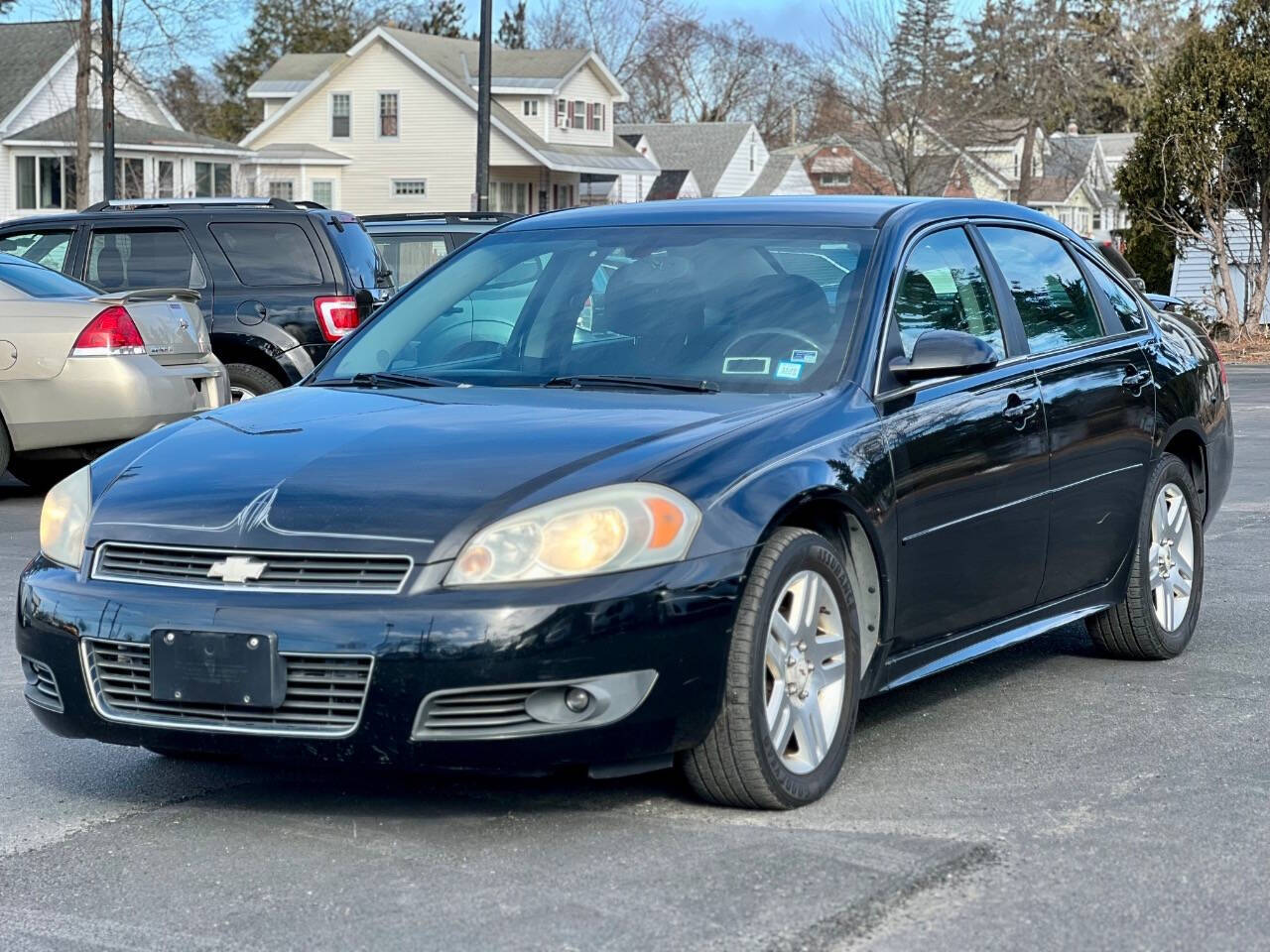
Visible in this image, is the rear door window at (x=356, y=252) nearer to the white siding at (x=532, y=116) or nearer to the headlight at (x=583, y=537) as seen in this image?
the headlight at (x=583, y=537)

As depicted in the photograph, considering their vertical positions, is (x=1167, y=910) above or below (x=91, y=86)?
below

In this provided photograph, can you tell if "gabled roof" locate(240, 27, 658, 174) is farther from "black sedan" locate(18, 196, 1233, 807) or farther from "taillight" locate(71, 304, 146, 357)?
"black sedan" locate(18, 196, 1233, 807)

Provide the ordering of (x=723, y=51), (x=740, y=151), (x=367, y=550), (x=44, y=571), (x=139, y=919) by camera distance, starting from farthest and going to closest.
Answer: (x=723, y=51), (x=740, y=151), (x=44, y=571), (x=367, y=550), (x=139, y=919)

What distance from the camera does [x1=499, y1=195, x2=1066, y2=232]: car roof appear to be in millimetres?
5914

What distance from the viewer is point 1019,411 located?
5.88 m

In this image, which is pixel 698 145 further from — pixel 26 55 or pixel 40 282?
pixel 40 282

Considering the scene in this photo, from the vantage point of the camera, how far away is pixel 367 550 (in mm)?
4371

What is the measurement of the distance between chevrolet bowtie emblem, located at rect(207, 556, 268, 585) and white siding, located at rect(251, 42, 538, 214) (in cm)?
6014

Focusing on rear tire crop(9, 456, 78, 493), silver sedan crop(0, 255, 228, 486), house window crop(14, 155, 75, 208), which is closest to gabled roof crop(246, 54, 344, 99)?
house window crop(14, 155, 75, 208)

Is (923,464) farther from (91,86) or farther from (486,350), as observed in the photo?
(91,86)

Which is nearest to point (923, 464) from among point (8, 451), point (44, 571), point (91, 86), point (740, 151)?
point (44, 571)

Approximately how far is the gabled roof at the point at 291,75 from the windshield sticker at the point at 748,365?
65.7 m

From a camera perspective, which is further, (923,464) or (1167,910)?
(923,464)

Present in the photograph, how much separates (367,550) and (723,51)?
10438 centimetres
